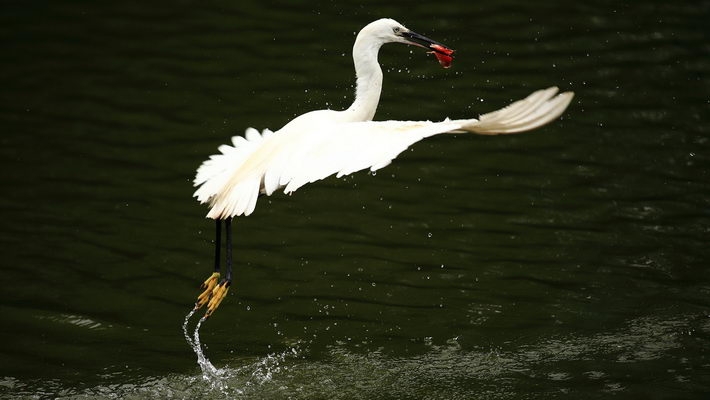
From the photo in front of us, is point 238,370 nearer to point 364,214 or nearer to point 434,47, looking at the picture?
point 434,47

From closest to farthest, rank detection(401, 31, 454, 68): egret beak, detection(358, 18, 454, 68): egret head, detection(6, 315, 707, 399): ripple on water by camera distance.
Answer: detection(6, 315, 707, 399): ripple on water
detection(401, 31, 454, 68): egret beak
detection(358, 18, 454, 68): egret head

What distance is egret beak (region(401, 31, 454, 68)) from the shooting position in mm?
5633

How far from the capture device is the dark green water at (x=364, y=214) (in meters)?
5.83

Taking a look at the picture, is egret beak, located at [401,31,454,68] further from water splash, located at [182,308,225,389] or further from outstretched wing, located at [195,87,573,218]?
water splash, located at [182,308,225,389]

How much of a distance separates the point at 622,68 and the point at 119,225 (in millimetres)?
4466

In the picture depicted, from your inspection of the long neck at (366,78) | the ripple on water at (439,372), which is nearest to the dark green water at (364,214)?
the ripple on water at (439,372)

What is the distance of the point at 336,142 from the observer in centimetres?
505

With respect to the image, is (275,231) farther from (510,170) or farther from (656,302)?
(656,302)

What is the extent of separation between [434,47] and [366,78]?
37 cm

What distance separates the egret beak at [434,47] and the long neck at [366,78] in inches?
6.2

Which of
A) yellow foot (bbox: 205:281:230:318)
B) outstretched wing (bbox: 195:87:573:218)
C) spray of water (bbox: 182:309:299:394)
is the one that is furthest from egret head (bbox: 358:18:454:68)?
spray of water (bbox: 182:309:299:394)

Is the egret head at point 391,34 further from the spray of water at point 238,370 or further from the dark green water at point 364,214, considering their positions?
the spray of water at point 238,370

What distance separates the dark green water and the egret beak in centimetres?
142

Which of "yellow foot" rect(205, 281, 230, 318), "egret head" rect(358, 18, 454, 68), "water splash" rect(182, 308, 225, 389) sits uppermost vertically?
"egret head" rect(358, 18, 454, 68)
